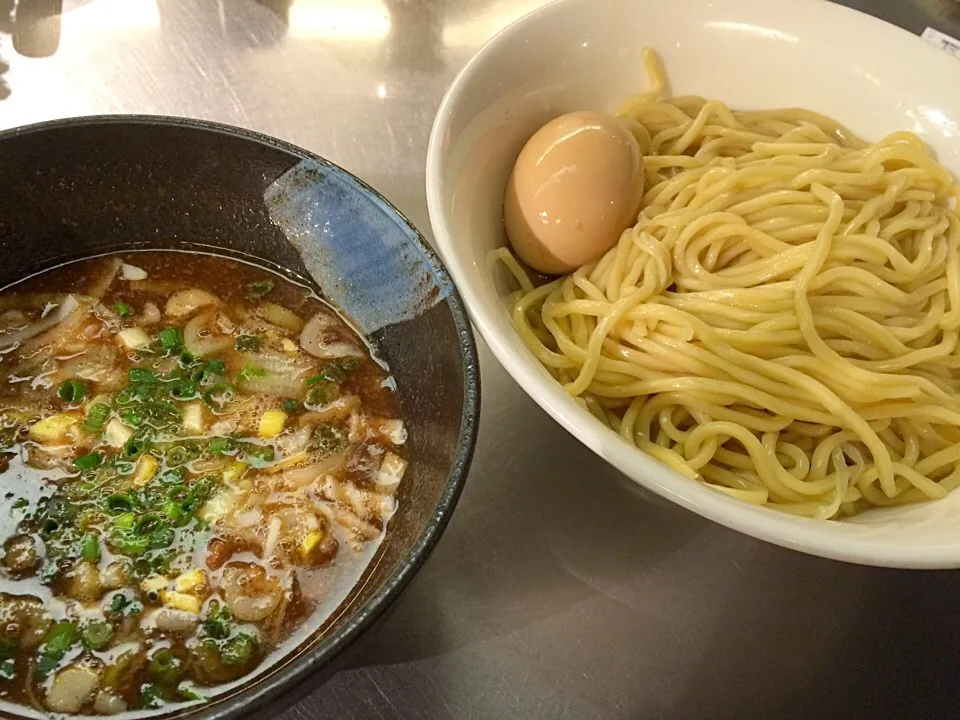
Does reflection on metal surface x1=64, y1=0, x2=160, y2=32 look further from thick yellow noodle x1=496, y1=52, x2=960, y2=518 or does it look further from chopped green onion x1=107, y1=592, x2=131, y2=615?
chopped green onion x1=107, y1=592, x2=131, y2=615

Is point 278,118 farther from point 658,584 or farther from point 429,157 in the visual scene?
point 658,584

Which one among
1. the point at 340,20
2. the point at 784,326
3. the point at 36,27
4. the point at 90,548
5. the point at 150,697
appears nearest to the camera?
Result: the point at 150,697

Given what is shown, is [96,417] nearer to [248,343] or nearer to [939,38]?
[248,343]

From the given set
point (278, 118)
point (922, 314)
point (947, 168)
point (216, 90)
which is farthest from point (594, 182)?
point (216, 90)

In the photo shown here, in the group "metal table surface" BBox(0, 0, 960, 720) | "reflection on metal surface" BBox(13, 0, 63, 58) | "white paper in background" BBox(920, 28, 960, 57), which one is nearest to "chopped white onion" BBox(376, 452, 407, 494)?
"metal table surface" BBox(0, 0, 960, 720)

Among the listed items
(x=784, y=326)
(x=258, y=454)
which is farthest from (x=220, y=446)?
(x=784, y=326)

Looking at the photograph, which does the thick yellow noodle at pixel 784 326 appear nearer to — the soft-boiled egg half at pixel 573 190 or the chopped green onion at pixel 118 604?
the soft-boiled egg half at pixel 573 190

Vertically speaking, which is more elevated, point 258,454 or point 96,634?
point 258,454
